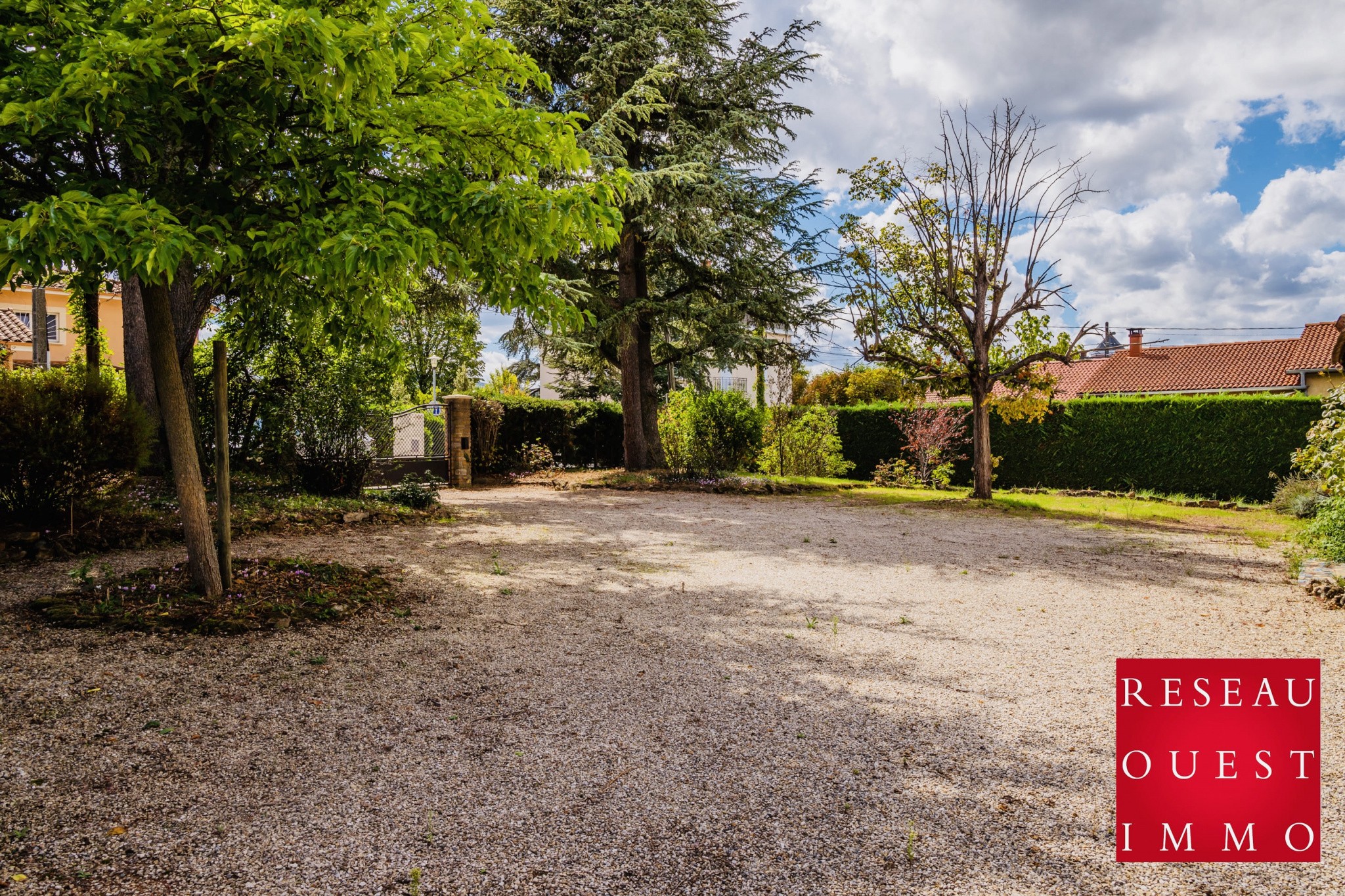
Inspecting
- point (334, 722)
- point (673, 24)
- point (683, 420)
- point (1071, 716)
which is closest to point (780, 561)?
point (1071, 716)

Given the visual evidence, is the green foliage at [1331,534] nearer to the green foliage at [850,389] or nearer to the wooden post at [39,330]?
the green foliage at [850,389]

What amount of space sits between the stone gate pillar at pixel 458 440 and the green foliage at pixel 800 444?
250 inches

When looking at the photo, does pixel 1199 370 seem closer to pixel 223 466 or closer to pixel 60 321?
pixel 223 466

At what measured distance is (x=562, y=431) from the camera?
1864 cm

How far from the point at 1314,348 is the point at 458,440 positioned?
3226 cm

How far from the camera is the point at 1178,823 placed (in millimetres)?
2553

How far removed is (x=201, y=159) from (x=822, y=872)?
4767 mm

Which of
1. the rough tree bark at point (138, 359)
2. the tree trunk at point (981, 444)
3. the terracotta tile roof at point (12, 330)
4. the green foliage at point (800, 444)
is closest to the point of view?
the rough tree bark at point (138, 359)

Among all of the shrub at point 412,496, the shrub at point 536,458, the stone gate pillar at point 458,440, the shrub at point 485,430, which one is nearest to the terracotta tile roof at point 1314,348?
the shrub at point 536,458

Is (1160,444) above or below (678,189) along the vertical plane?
below

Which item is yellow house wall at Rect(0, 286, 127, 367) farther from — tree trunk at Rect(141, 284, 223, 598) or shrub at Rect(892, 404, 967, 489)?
tree trunk at Rect(141, 284, 223, 598)

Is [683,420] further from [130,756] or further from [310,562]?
[130,756]

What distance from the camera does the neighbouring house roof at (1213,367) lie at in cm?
2891

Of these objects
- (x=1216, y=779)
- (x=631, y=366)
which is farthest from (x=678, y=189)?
(x=1216, y=779)
